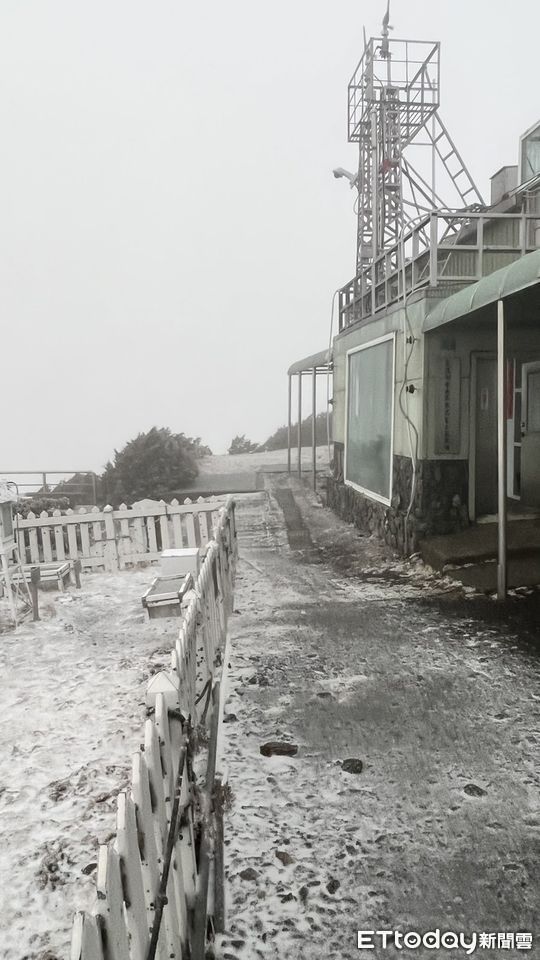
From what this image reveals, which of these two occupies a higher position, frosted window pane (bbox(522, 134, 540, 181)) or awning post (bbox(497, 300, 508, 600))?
frosted window pane (bbox(522, 134, 540, 181))

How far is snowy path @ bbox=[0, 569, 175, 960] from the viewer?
297cm

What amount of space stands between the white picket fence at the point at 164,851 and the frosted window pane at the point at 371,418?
713 cm

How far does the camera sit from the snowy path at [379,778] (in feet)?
8.44

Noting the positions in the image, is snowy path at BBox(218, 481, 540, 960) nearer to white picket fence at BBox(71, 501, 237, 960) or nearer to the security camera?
white picket fence at BBox(71, 501, 237, 960)

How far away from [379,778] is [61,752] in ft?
7.44

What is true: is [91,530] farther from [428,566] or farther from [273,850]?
[273,850]

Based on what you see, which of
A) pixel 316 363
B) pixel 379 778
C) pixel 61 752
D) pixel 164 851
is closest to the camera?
pixel 164 851

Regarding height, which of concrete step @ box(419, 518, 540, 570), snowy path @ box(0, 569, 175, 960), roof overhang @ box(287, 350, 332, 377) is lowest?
snowy path @ box(0, 569, 175, 960)

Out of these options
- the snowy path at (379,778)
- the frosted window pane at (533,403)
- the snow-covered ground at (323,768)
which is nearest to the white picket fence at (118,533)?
the snow-covered ground at (323,768)

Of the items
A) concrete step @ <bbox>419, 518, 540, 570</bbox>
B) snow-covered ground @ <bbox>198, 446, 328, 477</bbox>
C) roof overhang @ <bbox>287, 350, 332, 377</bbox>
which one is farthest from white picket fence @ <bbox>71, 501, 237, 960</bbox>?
snow-covered ground @ <bbox>198, 446, 328, 477</bbox>

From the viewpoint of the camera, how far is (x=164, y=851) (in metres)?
2.20

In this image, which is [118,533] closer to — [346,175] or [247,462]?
[247,462]

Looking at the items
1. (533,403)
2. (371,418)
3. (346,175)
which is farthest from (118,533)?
(346,175)

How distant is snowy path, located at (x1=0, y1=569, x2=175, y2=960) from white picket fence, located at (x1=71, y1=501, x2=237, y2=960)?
0.69m
